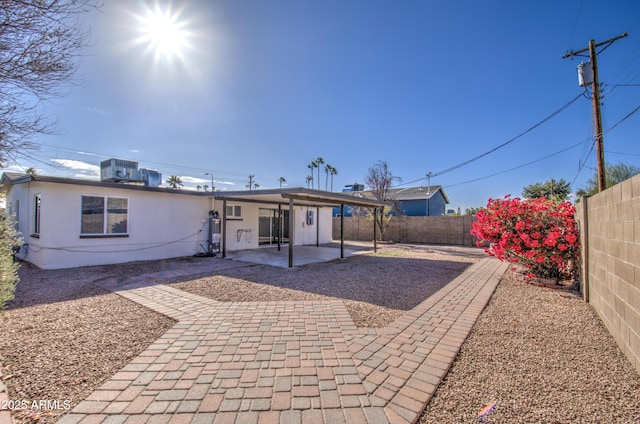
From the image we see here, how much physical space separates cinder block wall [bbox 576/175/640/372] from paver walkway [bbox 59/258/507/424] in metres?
1.50

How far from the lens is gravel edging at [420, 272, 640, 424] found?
79.0 inches

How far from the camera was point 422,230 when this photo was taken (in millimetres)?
17844

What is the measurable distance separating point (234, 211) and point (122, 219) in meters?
4.08

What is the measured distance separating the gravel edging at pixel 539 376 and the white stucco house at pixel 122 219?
17.9 ft

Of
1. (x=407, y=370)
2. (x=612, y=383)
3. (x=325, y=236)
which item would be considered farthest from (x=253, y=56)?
(x=325, y=236)

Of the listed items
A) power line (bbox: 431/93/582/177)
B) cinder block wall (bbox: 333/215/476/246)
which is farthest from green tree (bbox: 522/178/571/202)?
cinder block wall (bbox: 333/215/476/246)

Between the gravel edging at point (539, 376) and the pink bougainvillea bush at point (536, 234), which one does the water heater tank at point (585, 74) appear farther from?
the gravel edging at point (539, 376)

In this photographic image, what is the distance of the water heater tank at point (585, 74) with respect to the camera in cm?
882

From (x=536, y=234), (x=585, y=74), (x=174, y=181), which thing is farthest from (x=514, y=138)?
(x=174, y=181)

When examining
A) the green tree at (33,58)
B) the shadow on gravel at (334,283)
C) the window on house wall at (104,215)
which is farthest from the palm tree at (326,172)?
the green tree at (33,58)

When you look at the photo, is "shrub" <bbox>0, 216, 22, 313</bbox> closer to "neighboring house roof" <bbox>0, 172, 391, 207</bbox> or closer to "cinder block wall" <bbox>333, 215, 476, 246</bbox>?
"neighboring house roof" <bbox>0, 172, 391, 207</bbox>

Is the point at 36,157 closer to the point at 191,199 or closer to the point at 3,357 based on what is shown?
the point at 3,357

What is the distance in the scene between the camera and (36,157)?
3736mm

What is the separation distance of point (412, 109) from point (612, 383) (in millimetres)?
11389
